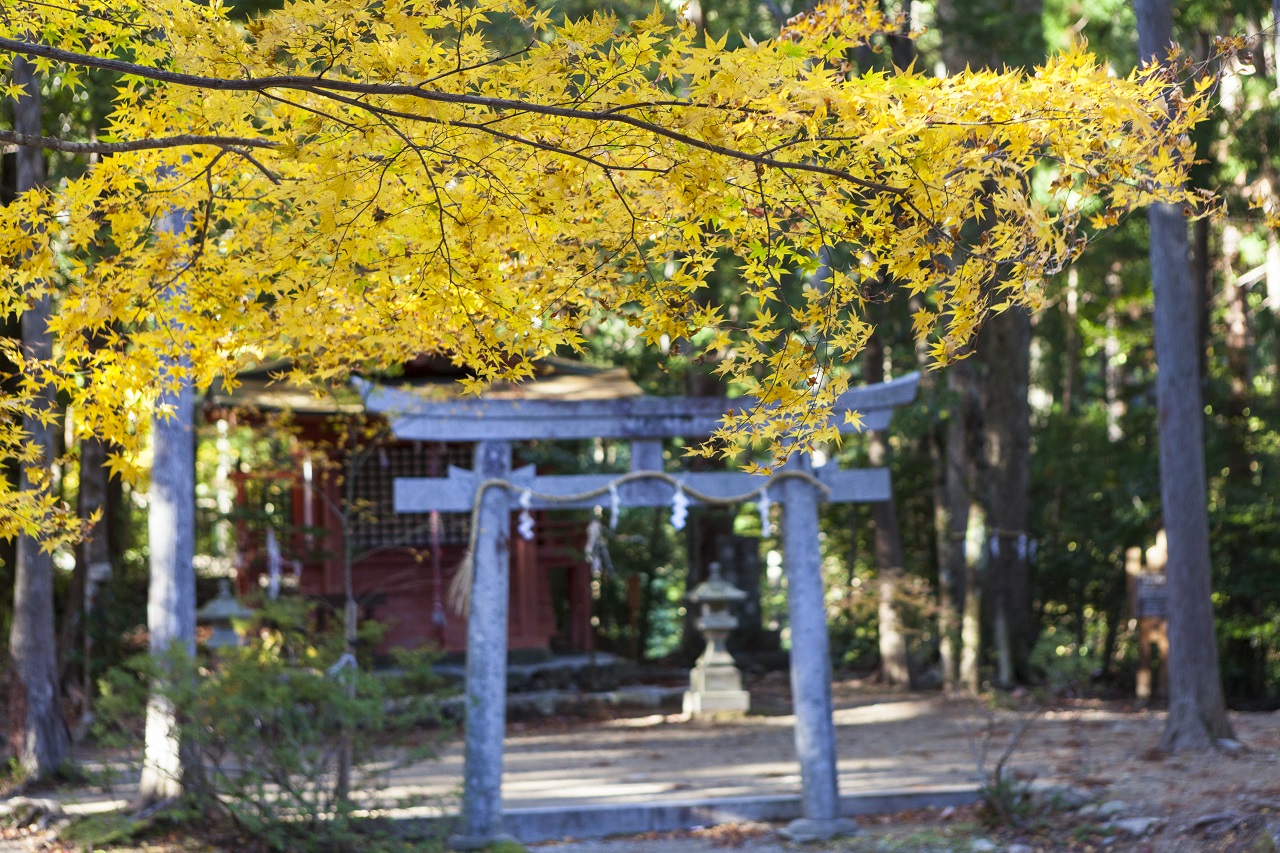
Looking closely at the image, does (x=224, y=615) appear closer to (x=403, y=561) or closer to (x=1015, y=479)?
(x=403, y=561)

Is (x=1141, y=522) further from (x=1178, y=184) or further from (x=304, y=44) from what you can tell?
(x=304, y=44)

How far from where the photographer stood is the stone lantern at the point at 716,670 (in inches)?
506

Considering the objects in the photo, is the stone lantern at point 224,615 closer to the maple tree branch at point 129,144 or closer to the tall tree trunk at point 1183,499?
the tall tree trunk at point 1183,499

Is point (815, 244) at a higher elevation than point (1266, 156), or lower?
lower

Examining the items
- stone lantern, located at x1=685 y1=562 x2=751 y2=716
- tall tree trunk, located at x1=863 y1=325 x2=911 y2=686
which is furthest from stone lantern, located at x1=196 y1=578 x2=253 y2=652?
tall tree trunk, located at x1=863 y1=325 x2=911 y2=686

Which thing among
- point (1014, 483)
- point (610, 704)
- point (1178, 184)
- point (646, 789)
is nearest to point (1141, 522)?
point (1014, 483)

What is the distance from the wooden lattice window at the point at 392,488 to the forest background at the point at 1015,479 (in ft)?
3.76

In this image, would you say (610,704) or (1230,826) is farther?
(610,704)

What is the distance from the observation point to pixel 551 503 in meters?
7.96

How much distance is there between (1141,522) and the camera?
47.6 ft

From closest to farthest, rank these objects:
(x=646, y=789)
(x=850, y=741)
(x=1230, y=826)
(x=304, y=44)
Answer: (x=304, y=44) < (x=1230, y=826) < (x=646, y=789) < (x=850, y=741)

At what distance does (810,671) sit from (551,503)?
2011mm

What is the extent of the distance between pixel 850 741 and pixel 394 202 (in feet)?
30.6

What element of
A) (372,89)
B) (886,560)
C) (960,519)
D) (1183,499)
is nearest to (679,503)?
(1183,499)
